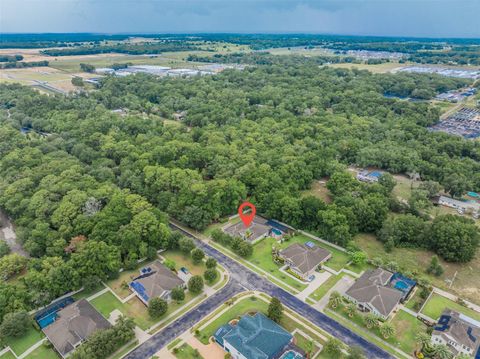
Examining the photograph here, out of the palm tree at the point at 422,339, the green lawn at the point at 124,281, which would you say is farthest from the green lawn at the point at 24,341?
the palm tree at the point at 422,339

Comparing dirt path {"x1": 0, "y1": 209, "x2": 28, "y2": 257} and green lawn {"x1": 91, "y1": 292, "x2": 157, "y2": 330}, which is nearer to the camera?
green lawn {"x1": 91, "y1": 292, "x2": 157, "y2": 330}

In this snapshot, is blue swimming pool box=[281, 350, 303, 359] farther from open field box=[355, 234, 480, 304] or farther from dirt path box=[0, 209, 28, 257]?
dirt path box=[0, 209, 28, 257]

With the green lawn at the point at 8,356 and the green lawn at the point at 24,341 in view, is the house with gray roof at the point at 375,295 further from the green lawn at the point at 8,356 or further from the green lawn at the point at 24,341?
the green lawn at the point at 8,356

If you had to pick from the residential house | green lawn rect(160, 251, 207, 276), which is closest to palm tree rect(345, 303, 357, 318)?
green lawn rect(160, 251, 207, 276)

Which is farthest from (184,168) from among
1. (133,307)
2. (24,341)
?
(24,341)

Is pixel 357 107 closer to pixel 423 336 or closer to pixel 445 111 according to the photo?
pixel 445 111

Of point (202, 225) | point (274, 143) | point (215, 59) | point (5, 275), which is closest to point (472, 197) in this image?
point (274, 143)

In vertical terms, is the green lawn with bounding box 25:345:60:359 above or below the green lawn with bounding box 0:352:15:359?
above

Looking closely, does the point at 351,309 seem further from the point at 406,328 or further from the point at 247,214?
the point at 247,214
